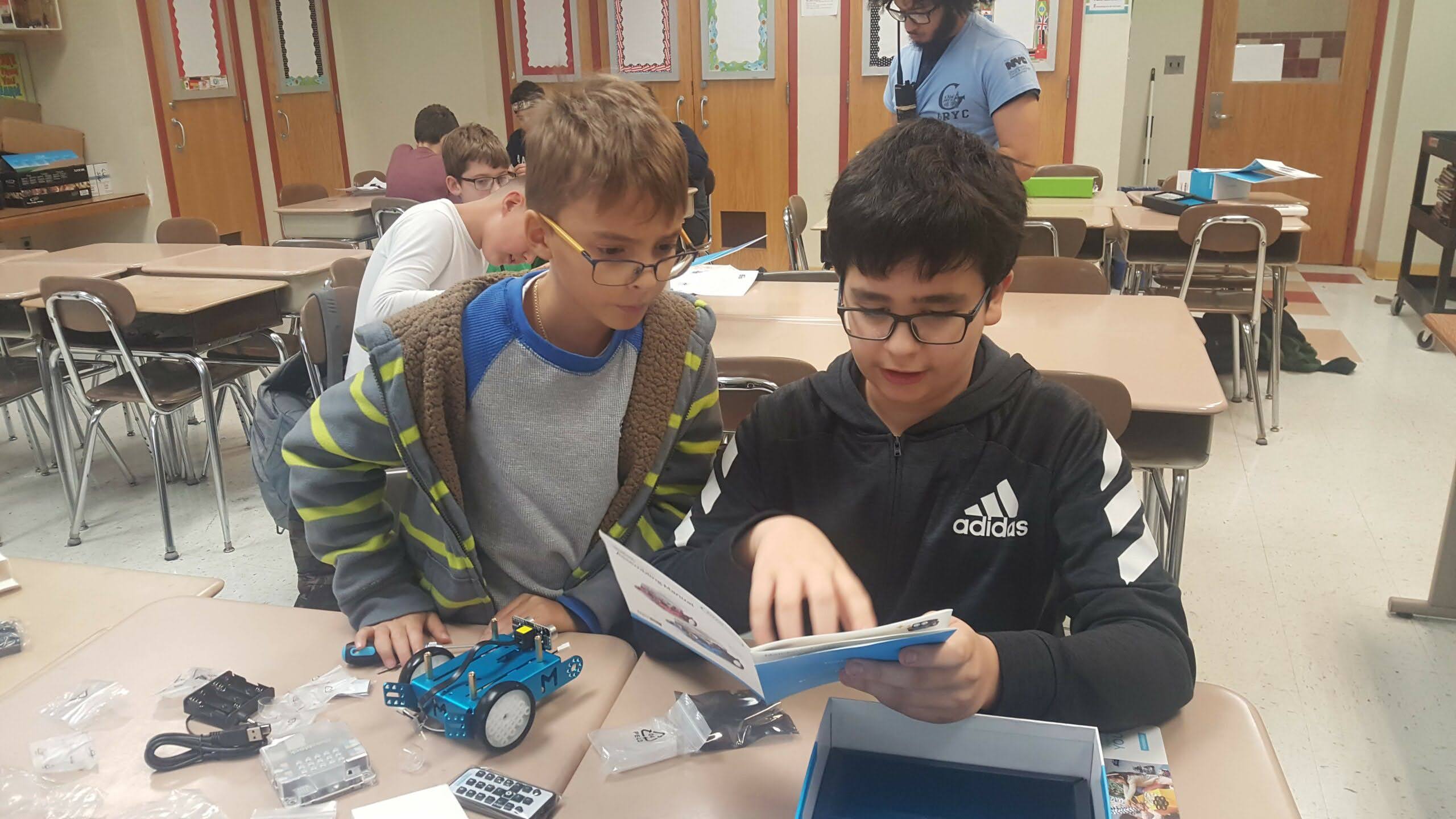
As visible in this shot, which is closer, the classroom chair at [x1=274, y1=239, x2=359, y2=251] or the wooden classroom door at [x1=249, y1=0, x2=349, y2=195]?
the classroom chair at [x1=274, y1=239, x2=359, y2=251]

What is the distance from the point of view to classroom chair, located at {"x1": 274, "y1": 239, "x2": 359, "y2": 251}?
4578 millimetres

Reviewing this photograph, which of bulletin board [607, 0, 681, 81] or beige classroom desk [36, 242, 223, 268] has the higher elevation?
bulletin board [607, 0, 681, 81]

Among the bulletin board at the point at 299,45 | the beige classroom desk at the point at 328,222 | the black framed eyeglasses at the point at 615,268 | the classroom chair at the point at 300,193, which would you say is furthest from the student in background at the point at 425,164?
the black framed eyeglasses at the point at 615,268

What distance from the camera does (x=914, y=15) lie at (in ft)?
8.63

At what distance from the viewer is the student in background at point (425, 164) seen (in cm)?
481

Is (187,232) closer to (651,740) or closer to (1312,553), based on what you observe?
(651,740)

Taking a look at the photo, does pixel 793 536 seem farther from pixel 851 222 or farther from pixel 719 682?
pixel 851 222

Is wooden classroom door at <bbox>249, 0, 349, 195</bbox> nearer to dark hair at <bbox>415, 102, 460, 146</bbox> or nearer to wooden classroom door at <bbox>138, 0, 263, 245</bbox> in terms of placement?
wooden classroom door at <bbox>138, 0, 263, 245</bbox>

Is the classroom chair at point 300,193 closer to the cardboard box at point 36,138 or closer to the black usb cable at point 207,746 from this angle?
the cardboard box at point 36,138

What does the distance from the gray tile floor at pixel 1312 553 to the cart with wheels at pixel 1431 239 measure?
516 mm

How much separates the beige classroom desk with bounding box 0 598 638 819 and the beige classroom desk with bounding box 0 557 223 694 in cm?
8

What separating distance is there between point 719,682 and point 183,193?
235 inches

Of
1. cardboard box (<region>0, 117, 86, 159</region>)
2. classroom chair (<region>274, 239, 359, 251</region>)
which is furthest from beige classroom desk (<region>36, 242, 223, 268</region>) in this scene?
cardboard box (<region>0, 117, 86, 159</region>)

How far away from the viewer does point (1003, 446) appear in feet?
3.47
